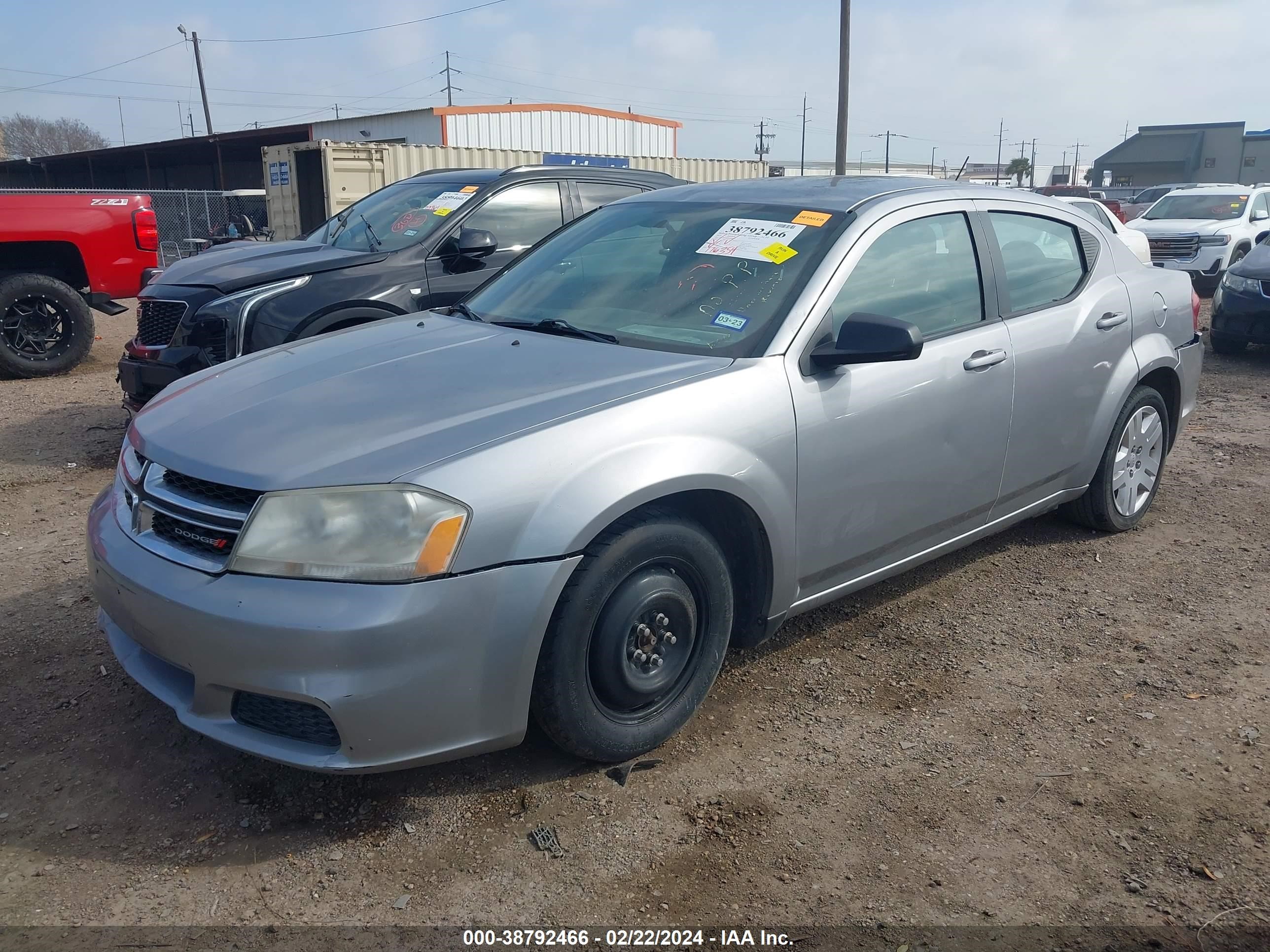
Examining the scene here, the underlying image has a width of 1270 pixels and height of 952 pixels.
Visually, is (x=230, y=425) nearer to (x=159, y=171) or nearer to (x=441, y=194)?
(x=441, y=194)

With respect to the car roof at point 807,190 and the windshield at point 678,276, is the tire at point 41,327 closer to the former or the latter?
the windshield at point 678,276

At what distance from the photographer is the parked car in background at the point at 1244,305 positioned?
979cm

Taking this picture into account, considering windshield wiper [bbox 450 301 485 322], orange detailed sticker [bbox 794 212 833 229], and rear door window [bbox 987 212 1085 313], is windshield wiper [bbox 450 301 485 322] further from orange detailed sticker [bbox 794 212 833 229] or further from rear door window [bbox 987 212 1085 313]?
rear door window [bbox 987 212 1085 313]

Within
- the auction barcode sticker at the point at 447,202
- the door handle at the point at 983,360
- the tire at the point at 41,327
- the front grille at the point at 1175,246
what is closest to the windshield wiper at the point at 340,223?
the auction barcode sticker at the point at 447,202

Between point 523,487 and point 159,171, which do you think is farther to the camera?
point 159,171

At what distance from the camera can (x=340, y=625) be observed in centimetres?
238

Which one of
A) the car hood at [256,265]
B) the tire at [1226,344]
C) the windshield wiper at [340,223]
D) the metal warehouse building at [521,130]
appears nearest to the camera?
the car hood at [256,265]

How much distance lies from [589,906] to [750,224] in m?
2.39

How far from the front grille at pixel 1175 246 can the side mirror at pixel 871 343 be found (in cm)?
1501

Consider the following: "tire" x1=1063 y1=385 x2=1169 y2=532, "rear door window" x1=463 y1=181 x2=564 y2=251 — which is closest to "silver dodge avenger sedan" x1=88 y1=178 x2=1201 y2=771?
"tire" x1=1063 y1=385 x2=1169 y2=532

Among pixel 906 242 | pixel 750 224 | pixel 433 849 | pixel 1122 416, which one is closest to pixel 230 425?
pixel 433 849

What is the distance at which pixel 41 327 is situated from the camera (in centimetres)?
883

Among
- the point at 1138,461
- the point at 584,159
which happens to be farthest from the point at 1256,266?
the point at 584,159

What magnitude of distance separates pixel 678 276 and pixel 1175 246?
50.3 feet
